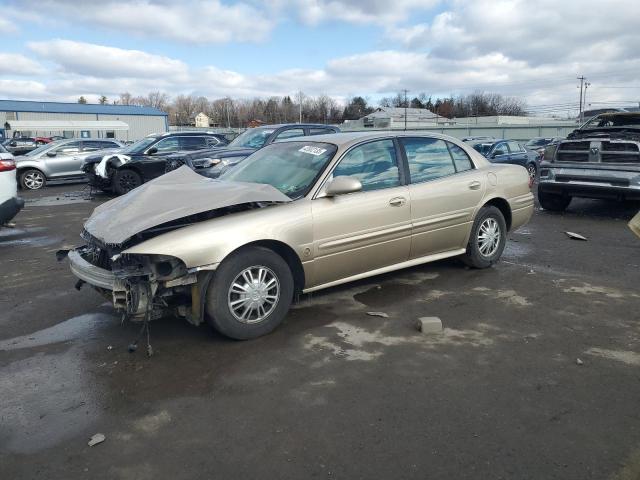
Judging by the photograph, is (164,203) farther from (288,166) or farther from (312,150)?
(312,150)

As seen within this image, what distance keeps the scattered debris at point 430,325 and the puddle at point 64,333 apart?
9.11ft

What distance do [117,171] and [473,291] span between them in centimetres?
1079

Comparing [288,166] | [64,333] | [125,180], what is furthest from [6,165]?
[125,180]

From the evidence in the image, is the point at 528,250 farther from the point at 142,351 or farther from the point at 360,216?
the point at 142,351

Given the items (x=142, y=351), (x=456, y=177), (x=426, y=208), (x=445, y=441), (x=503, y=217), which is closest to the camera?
(x=445, y=441)

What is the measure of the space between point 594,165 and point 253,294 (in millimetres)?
8023

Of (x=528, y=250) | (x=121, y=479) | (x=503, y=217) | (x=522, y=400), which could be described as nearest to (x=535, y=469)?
(x=522, y=400)

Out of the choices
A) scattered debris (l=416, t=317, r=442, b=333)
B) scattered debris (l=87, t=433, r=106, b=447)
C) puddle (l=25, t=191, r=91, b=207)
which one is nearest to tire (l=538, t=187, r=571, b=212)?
scattered debris (l=416, t=317, r=442, b=333)

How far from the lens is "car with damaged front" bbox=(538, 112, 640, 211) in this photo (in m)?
9.09

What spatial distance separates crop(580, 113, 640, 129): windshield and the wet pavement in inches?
257

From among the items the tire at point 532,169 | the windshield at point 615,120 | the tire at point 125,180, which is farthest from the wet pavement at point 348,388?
the tire at point 532,169

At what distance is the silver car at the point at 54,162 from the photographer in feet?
54.2

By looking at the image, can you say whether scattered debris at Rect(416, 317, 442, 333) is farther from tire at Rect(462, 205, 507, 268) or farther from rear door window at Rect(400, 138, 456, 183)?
tire at Rect(462, 205, 507, 268)

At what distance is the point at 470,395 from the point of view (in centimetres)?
329
